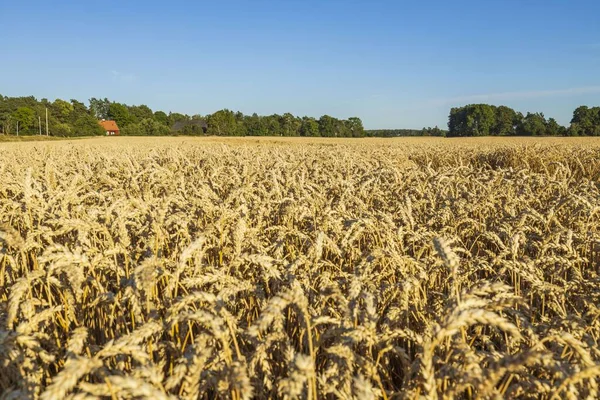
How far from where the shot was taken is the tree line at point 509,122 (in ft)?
250

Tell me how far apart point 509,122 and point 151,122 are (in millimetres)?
81131

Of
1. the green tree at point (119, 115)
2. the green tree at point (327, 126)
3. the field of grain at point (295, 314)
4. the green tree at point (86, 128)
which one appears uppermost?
the green tree at point (119, 115)

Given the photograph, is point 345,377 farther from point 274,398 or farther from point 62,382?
point 62,382

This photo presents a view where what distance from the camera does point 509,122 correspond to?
95188mm

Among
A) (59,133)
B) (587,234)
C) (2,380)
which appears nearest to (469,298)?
(2,380)

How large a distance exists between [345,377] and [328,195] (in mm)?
4006

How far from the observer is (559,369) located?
1320 mm

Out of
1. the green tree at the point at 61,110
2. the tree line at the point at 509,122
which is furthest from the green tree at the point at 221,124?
the tree line at the point at 509,122

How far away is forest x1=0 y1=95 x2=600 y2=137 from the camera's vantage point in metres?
81.8

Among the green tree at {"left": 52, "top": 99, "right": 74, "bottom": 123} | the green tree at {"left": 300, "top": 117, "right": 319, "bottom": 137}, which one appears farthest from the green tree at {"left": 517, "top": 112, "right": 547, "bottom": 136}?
the green tree at {"left": 52, "top": 99, "right": 74, "bottom": 123}

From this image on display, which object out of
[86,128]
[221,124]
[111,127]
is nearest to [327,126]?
[221,124]

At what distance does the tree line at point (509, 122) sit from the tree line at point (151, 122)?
81.1 ft

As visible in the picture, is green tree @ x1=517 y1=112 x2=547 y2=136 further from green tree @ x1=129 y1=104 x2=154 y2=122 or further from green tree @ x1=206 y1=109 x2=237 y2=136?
green tree @ x1=129 y1=104 x2=154 y2=122

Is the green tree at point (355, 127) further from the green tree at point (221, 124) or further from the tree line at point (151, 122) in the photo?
the green tree at point (221, 124)
